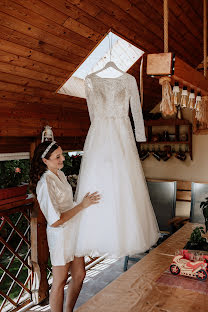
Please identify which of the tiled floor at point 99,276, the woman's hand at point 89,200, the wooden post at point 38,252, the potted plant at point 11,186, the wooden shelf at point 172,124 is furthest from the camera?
the wooden shelf at point 172,124

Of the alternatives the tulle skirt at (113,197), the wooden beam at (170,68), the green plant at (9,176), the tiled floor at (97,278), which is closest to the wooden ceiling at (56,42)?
the green plant at (9,176)

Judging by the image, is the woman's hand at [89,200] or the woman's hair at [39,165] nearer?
the woman's hand at [89,200]

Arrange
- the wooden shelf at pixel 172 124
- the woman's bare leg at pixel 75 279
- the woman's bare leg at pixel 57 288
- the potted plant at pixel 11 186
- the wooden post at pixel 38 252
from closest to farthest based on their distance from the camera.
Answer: the woman's bare leg at pixel 57 288 < the woman's bare leg at pixel 75 279 < the potted plant at pixel 11 186 < the wooden post at pixel 38 252 < the wooden shelf at pixel 172 124

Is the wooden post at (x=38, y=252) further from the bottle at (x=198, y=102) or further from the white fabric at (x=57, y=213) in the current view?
the bottle at (x=198, y=102)

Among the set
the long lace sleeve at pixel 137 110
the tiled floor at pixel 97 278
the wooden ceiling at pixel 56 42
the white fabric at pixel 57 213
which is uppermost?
the wooden ceiling at pixel 56 42

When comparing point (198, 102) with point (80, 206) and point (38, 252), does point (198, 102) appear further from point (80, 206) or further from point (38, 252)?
point (38, 252)

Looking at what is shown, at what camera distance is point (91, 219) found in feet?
6.49

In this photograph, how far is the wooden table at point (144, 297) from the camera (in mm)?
1497

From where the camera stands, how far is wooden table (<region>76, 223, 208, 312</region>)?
1.50 m

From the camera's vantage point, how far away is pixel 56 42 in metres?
2.22

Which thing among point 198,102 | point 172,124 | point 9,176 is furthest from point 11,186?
point 172,124

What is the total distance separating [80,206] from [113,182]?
0.28 m

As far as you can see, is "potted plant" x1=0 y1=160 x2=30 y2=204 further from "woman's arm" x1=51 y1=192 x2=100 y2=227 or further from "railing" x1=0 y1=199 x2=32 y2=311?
"woman's arm" x1=51 y1=192 x2=100 y2=227

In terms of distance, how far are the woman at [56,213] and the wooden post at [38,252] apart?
79cm
